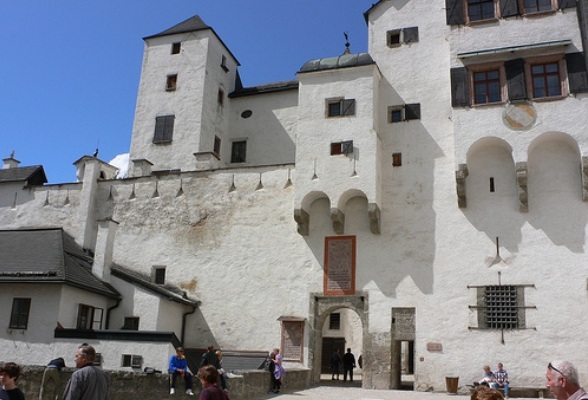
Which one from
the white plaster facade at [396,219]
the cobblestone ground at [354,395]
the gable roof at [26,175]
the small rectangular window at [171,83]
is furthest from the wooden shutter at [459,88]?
the gable roof at [26,175]

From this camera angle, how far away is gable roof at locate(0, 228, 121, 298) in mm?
22328

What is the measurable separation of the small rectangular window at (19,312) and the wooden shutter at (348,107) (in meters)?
14.5

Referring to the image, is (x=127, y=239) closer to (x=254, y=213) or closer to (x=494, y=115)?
(x=254, y=213)

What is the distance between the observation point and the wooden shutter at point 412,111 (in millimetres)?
25969

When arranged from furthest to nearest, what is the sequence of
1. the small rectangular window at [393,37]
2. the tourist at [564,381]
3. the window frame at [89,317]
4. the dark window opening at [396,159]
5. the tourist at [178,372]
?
the small rectangular window at [393,37] < the dark window opening at [396,159] < the window frame at [89,317] < the tourist at [178,372] < the tourist at [564,381]

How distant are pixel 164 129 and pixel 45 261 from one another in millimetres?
12105

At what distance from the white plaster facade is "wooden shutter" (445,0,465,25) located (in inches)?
20.5

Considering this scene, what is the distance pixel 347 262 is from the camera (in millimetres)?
24953

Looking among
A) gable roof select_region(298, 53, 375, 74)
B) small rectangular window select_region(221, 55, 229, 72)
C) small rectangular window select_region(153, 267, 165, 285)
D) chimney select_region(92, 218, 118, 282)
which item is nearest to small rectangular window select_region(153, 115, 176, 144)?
small rectangular window select_region(221, 55, 229, 72)

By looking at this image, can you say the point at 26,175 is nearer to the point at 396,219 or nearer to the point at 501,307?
the point at 396,219

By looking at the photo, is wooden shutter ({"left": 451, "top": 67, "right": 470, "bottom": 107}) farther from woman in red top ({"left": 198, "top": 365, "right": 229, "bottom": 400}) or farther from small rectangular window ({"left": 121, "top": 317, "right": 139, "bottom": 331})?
woman in red top ({"left": 198, "top": 365, "right": 229, "bottom": 400})

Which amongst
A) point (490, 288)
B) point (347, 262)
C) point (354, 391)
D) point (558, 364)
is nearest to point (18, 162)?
point (347, 262)

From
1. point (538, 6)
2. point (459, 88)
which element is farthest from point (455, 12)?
point (459, 88)

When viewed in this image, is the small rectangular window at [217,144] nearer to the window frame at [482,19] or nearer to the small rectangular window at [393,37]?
the small rectangular window at [393,37]
